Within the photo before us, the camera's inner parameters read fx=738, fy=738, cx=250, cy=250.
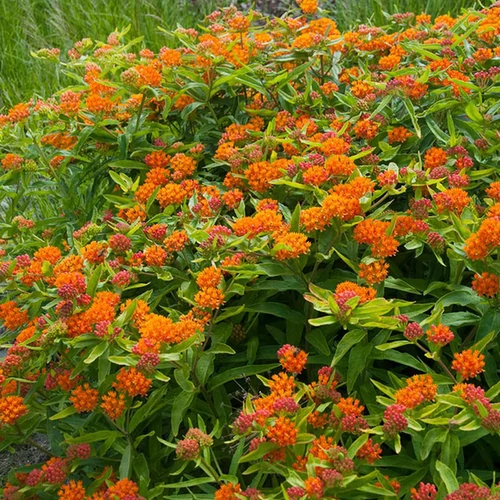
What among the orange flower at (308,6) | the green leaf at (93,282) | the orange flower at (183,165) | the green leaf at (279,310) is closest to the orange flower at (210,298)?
the green leaf at (279,310)

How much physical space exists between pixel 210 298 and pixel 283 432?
1.43 feet

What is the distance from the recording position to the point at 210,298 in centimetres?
197

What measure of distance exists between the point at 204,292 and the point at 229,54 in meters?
1.18

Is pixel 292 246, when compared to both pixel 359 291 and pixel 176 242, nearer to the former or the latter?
pixel 359 291

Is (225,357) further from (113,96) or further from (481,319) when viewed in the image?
(113,96)

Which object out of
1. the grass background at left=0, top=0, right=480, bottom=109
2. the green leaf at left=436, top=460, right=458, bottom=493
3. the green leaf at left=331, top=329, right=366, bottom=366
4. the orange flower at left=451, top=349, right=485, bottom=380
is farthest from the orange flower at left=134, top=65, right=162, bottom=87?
the grass background at left=0, top=0, right=480, bottom=109

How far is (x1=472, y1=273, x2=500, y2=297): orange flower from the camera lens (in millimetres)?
1865

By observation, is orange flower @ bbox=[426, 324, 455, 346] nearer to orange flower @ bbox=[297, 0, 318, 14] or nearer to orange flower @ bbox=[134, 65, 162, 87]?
orange flower @ bbox=[134, 65, 162, 87]

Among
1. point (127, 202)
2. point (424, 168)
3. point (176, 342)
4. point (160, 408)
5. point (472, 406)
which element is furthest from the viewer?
point (127, 202)

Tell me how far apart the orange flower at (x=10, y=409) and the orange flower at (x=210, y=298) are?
1.95 feet

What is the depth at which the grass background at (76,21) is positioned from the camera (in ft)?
17.1

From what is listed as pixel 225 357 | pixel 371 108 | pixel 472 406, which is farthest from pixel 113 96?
pixel 472 406

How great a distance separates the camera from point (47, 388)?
216cm

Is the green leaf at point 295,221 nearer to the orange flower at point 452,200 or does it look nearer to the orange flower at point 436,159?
the orange flower at point 452,200
